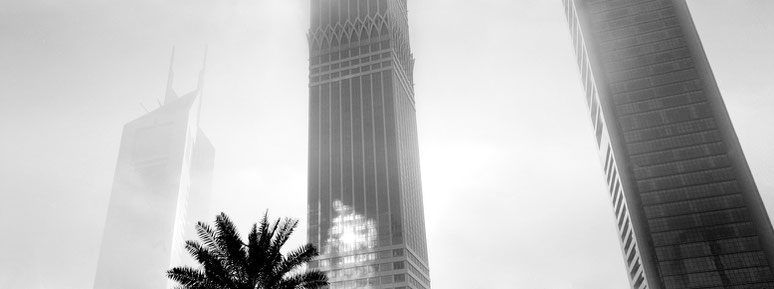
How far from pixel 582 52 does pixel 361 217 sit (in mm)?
68069

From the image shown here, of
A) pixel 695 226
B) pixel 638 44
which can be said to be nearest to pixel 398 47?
pixel 638 44

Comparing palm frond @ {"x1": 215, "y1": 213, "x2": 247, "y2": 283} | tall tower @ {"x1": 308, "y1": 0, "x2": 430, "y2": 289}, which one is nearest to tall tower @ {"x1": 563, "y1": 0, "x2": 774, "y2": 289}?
tall tower @ {"x1": 308, "y1": 0, "x2": 430, "y2": 289}

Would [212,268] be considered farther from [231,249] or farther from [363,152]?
[363,152]

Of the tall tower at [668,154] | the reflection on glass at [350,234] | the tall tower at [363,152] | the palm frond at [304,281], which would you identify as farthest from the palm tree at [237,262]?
the reflection on glass at [350,234]

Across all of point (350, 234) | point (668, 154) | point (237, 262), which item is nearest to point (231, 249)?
point (237, 262)

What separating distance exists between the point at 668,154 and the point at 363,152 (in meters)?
72.8

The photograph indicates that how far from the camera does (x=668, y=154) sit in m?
132

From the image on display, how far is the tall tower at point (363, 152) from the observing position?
152500 millimetres

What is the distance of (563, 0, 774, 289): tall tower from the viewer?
121062 mm

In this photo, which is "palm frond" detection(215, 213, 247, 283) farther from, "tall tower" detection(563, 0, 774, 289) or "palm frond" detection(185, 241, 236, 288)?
"tall tower" detection(563, 0, 774, 289)

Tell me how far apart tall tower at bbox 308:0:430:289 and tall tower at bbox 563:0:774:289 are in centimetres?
5053

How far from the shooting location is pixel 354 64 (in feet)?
592

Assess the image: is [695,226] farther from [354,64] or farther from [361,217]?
[354,64]

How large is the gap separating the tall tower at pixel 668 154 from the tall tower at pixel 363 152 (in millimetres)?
50527
